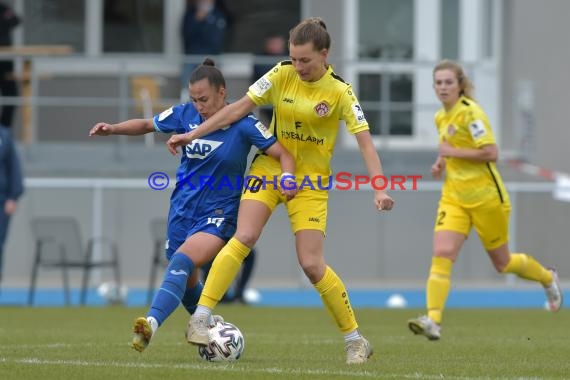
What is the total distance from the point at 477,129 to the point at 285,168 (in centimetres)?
300

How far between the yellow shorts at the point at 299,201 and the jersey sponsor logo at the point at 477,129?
2.71 m

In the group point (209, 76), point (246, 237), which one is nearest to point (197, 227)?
point (246, 237)

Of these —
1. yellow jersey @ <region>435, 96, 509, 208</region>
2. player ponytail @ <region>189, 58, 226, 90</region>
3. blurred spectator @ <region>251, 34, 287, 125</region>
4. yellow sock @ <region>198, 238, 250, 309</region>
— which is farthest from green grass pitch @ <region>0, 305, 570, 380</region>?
blurred spectator @ <region>251, 34, 287, 125</region>

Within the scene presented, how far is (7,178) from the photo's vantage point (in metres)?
15.9

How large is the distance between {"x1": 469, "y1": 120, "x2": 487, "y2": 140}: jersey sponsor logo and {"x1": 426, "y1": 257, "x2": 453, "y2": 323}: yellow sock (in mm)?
1007

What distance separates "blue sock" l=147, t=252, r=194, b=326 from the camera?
828 cm

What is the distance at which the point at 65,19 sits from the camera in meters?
23.0

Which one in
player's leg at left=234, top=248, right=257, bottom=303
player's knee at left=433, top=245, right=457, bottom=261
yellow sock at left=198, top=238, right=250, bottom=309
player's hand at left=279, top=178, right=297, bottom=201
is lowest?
player's leg at left=234, top=248, right=257, bottom=303

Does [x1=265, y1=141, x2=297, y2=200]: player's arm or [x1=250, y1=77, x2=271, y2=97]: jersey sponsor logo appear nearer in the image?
[x1=265, y1=141, x2=297, y2=200]: player's arm

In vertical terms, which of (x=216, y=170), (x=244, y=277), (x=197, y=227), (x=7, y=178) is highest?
(x=216, y=170)

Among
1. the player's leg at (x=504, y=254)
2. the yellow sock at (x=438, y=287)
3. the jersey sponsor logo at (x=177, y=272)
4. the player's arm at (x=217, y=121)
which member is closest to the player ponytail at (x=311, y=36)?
the player's arm at (x=217, y=121)

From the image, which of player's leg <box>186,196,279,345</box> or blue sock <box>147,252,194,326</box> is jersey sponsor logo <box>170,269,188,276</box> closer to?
blue sock <box>147,252,194,326</box>

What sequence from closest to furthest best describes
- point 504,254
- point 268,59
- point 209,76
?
point 209,76 → point 504,254 → point 268,59

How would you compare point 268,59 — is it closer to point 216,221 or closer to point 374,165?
point 216,221
